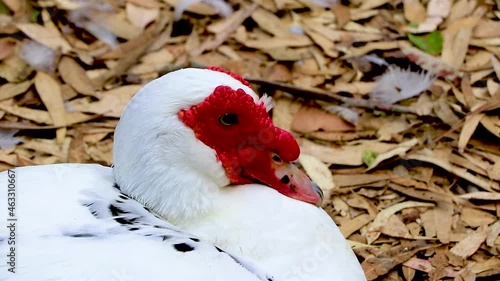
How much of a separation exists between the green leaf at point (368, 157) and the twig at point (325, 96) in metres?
0.30

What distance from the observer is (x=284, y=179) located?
2350mm

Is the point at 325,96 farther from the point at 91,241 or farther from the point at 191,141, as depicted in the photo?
the point at 91,241

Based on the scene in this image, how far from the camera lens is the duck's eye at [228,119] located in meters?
2.16

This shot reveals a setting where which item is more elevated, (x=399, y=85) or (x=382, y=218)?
(x=399, y=85)

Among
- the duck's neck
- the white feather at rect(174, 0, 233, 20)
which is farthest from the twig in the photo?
the duck's neck

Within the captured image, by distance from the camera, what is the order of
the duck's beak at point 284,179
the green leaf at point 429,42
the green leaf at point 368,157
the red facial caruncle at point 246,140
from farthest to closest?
the green leaf at point 429,42, the green leaf at point 368,157, the duck's beak at point 284,179, the red facial caruncle at point 246,140

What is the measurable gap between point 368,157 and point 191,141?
1408 mm

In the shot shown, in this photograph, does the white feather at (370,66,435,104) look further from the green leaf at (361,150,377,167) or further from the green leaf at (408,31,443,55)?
the green leaf at (361,150,377,167)

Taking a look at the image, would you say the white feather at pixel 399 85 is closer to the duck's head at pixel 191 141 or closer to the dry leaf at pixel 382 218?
the dry leaf at pixel 382 218

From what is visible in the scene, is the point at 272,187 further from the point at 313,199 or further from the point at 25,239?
the point at 25,239

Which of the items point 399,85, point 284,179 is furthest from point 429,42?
point 284,179

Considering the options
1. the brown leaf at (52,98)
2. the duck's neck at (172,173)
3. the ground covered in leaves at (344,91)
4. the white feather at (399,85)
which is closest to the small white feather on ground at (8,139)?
the ground covered in leaves at (344,91)

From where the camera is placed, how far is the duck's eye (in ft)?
7.09

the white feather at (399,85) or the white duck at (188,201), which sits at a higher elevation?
the white duck at (188,201)
